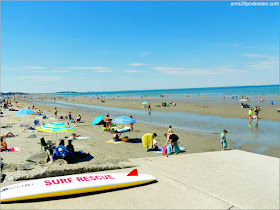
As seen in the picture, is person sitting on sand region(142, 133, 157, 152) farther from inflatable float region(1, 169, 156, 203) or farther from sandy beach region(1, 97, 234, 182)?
inflatable float region(1, 169, 156, 203)

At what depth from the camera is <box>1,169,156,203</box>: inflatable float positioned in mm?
6027

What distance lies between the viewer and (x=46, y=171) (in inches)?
306

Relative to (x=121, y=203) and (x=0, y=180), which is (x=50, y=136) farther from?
(x=121, y=203)

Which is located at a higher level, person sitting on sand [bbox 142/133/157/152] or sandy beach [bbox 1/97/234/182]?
person sitting on sand [bbox 142/133/157/152]

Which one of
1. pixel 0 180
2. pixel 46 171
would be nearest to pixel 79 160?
pixel 46 171

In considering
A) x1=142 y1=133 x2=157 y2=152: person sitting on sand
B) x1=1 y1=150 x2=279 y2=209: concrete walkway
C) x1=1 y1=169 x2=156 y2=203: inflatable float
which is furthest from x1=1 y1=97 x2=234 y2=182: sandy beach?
x1=1 y1=150 x2=279 y2=209: concrete walkway

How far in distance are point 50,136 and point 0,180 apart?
29.5ft

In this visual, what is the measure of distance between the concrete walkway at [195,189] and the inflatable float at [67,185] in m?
0.17

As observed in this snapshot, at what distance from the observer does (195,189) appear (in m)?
7.05

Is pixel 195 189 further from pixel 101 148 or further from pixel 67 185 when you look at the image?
pixel 101 148

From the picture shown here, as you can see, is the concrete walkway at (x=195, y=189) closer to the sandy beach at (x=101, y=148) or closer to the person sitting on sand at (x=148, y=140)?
the sandy beach at (x=101, y=148)

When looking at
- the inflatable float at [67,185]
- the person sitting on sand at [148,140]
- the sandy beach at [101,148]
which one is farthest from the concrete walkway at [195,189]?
the person sitting on sand at [148,140]

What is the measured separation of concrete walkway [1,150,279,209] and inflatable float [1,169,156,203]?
0.17 m

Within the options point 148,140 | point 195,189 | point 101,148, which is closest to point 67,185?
point 195,189
